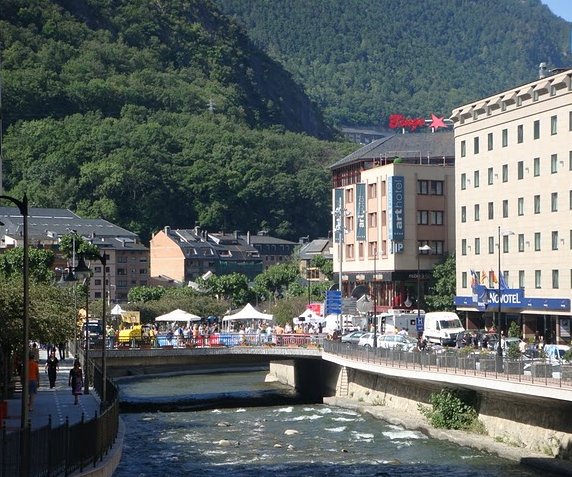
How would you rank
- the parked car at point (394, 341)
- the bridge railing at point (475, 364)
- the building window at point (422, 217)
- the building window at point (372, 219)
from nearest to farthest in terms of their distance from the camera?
the bridge railing at point (475, 364) → the parked car at point (394, 341) → the building window at point (422, 217) → the building window at point (372, 219)

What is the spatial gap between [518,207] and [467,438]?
37.6 m

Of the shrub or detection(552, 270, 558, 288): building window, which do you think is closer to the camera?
the shrub

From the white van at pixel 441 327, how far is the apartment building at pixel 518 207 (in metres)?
3.99

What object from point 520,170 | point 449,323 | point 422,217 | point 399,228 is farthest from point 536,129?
point 422,217

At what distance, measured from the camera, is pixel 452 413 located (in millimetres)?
57406

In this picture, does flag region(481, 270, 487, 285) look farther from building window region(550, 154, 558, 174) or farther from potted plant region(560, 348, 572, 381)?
potted plant region(560, 348, 572, 381)

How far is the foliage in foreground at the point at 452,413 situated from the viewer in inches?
2210

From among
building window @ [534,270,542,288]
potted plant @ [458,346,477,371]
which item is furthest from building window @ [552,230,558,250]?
potted plant @ [458,346,477,371]

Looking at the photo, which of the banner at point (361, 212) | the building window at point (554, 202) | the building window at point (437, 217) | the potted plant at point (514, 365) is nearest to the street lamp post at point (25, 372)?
the potted plant at point (514, 365)

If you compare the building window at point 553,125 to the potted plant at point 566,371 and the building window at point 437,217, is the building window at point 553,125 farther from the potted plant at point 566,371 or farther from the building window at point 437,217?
the potted plant at point 566,371

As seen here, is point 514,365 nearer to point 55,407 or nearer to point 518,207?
point 55,407

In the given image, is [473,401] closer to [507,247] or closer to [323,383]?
[323,383]

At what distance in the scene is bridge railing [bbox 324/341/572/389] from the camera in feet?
151

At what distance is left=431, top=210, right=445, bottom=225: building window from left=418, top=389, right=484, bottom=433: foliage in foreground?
55.1m
